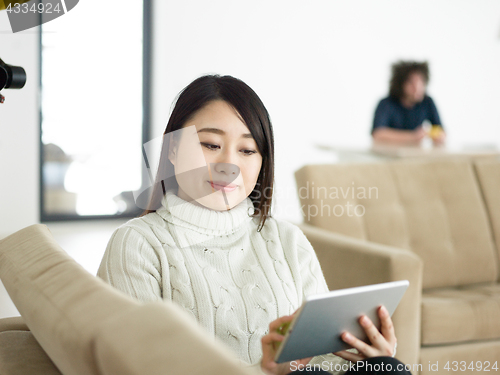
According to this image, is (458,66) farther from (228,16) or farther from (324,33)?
(228,16)

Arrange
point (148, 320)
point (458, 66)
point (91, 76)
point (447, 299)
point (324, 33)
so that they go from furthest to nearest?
point (458, 66)
point (324, 33)
point (91, 76)
point (447, 299)
point (148, 320)

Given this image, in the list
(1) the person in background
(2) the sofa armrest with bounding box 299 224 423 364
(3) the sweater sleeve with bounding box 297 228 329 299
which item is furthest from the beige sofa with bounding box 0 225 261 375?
(1) the person in background

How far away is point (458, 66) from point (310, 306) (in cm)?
556

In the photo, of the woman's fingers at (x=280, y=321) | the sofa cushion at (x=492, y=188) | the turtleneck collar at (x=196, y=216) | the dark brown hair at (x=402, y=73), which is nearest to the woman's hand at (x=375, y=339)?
the woman's fingers at (x=280, y=321)

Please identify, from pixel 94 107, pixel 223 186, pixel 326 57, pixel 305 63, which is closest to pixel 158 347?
pixel 223 186

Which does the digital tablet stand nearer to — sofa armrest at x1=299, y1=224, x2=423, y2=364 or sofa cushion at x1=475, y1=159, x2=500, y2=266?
sofa armrest at x1=299, y1=224, x2=423, y2=364

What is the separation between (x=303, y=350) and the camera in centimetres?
87

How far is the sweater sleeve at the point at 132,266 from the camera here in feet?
3.20

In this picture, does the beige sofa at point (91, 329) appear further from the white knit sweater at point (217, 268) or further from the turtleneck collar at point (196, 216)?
the turtleneck collar at point (196, 216)

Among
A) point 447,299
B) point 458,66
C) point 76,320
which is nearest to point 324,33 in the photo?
point 458,66

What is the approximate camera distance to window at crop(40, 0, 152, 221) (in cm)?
430

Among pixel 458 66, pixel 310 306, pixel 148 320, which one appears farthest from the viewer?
pixel 458 66

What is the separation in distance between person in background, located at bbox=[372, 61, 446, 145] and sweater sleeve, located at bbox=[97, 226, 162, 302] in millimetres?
3022

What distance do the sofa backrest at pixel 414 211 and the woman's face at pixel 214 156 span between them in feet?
2.84
